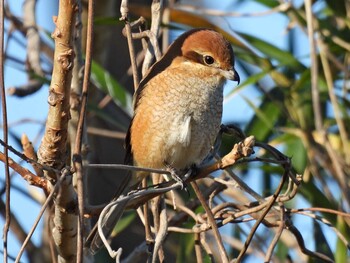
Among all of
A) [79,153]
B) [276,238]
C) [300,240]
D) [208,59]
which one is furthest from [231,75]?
[79,153]

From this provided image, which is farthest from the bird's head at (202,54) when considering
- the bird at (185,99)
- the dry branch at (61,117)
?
the dry branch at (61,117)

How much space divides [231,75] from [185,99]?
170mm

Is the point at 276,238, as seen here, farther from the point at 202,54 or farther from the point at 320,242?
the point at 320,242

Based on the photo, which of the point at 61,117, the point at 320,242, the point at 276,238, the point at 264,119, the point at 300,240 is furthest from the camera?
the point at 264,119

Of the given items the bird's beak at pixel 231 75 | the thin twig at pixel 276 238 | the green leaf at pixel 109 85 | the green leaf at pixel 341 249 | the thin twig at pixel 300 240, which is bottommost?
the green leaf at pixel 341 249

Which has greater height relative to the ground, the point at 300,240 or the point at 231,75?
the point at 231,75

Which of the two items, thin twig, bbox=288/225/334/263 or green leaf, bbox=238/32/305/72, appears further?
green leaf, bbox=238/32/305/72

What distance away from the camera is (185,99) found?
98.3 inches

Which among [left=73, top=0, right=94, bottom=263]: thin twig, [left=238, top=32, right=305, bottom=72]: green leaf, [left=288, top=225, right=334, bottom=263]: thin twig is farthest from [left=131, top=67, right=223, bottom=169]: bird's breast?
[left=73, top=0, right=94, bottom=263]: thin twig

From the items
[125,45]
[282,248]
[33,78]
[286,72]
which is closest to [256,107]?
[286,72]

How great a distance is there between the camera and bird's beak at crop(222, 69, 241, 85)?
2.52m

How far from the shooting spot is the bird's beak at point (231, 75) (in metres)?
2.52

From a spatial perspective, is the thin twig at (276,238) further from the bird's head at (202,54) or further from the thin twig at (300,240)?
the bird's head at (202,54)

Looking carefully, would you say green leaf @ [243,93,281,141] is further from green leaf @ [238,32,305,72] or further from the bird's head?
the bird's head
